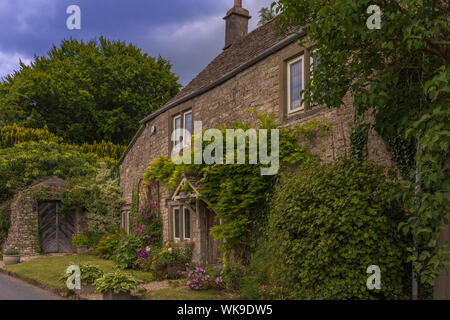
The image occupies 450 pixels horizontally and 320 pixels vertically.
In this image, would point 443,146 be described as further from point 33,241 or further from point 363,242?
point 33,241

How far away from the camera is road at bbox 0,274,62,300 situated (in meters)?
9.99

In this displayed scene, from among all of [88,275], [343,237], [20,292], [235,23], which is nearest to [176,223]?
[88,275]

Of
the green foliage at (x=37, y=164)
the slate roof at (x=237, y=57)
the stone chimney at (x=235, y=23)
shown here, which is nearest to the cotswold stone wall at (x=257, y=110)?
the slate roof at (x=237, y=57)

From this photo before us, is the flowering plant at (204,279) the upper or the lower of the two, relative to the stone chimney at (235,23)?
lower

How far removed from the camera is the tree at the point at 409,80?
218 inches

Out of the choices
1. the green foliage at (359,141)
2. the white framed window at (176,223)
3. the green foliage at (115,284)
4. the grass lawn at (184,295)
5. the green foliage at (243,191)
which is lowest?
the grass lawn at (184,295)

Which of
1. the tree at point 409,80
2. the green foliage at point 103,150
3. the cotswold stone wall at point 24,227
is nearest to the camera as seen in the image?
the tree at point 409,80

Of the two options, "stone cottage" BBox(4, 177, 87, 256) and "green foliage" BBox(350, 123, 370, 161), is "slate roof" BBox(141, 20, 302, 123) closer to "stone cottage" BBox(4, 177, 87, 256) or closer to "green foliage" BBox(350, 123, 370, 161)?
"green foliage" BBox(350, 123, 370, 161)

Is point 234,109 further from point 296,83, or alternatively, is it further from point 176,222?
point 176,222

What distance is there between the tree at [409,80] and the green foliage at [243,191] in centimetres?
217

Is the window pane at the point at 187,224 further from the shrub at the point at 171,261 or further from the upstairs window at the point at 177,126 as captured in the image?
the upstairs window at the point at 177,126

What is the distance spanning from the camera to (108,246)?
17484 mm

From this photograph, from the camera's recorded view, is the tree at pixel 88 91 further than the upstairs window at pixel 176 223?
Yes

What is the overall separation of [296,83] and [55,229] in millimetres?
15005
